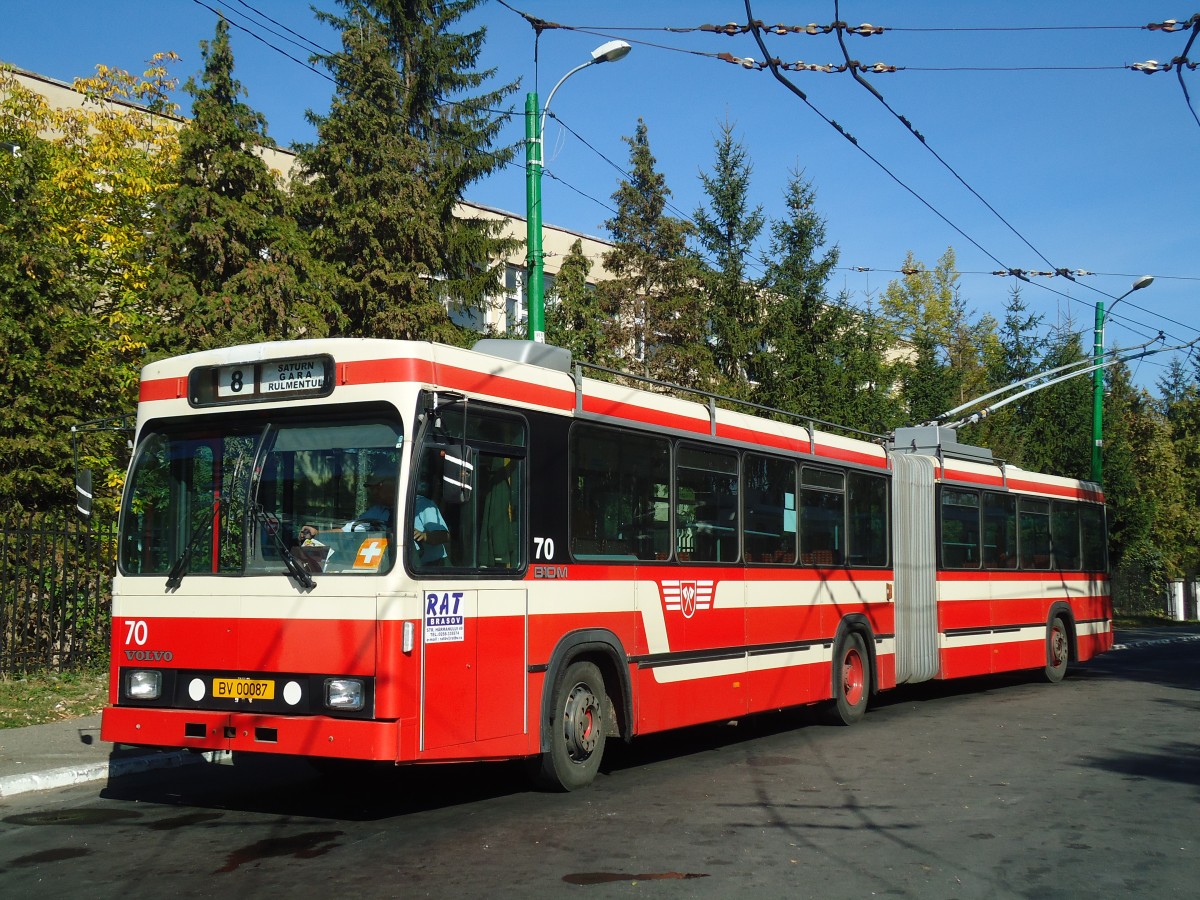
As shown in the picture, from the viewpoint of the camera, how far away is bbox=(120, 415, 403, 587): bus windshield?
8164 mm

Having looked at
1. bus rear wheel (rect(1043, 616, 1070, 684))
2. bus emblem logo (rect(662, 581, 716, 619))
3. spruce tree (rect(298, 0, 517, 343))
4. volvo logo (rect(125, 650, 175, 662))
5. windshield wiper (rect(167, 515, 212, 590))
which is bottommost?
bus rear wheel (rect(1043, 616, 1070, 684))

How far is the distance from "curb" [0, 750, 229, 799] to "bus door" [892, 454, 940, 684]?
27.5ft

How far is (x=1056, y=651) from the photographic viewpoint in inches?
798

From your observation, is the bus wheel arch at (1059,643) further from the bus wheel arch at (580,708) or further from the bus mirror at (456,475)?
the bus mirror at (456,475)

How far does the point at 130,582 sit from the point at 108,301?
15.2m

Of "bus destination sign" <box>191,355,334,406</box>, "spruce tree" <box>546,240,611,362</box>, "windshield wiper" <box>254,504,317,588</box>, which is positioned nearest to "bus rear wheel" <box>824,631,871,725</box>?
"windshield wiper" <box>254,504,317,588</box>

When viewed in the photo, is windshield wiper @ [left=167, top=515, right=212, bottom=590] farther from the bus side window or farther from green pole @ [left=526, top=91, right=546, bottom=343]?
green pole @ [left=526, top=91, right=546, bottom=343]

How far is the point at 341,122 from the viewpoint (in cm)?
2438

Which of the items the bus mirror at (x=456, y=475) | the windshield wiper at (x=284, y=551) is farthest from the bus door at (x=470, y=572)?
the windshield wiper at (x=284, y=551)

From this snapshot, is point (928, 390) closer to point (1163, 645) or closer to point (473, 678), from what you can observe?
point (1163, 645)

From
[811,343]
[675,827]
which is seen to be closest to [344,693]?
[675,827]

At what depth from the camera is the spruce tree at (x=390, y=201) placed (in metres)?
24.2

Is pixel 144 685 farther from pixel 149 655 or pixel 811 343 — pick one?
pixel 811 343

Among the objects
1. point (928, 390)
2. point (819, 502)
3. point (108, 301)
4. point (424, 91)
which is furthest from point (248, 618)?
point (928, 390)
